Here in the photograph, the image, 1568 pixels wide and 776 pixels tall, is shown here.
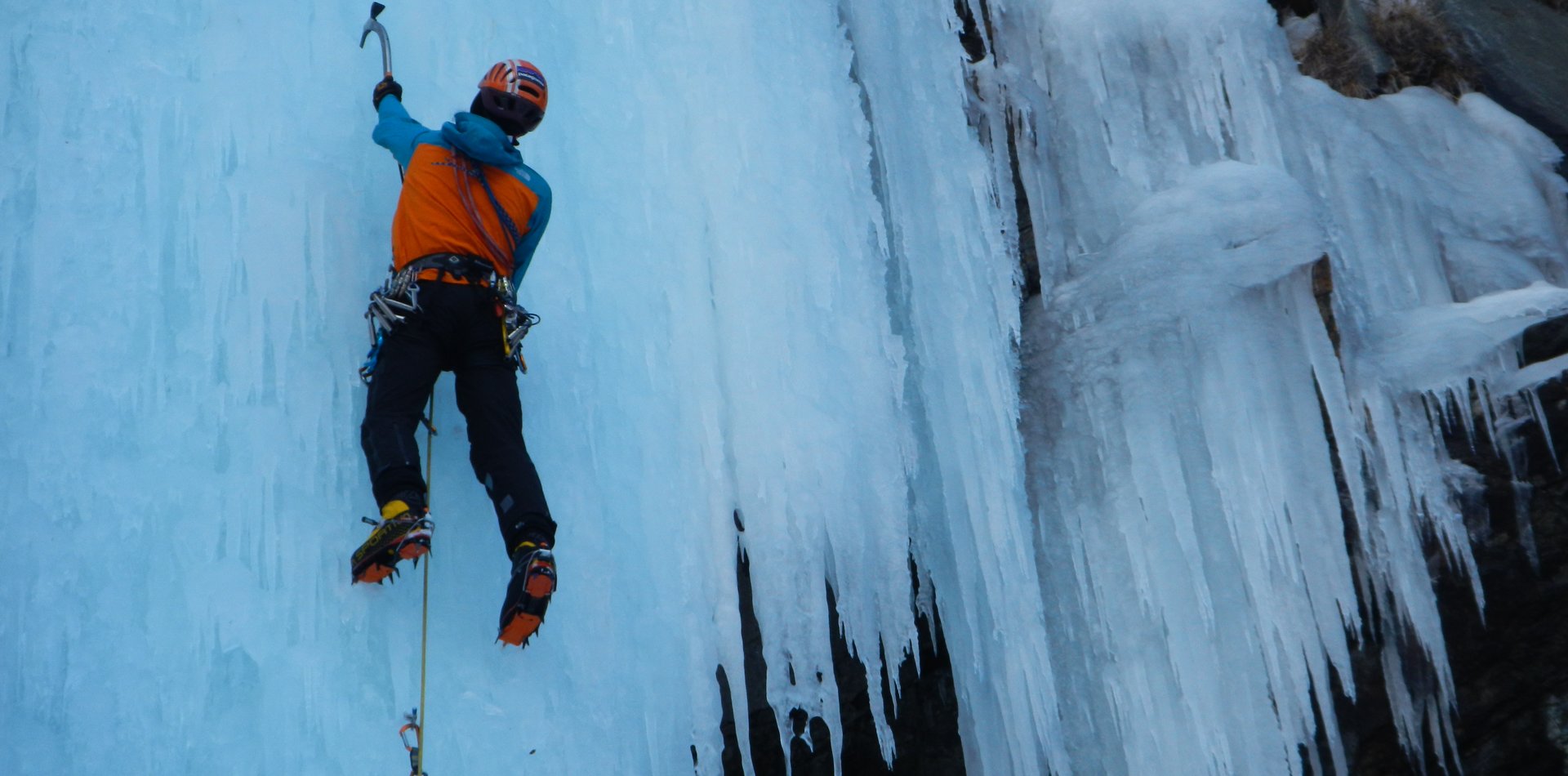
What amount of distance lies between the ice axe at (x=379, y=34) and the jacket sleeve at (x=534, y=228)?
55cm

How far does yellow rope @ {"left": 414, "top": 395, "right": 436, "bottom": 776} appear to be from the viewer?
10.6 feet

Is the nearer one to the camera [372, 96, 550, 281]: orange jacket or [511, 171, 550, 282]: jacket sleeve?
[372, 96, 550, 281]: orange jacket

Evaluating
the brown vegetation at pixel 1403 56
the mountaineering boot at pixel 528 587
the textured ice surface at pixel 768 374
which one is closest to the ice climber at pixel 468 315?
the mountaineering boot at pixel 528 587

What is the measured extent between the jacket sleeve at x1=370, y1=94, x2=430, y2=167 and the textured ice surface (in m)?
0.22

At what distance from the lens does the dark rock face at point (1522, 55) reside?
5695 mm

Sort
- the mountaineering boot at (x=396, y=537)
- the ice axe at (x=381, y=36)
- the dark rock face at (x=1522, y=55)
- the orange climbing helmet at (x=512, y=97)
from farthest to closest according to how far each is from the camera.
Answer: the dark rock face at (x=1522, y=55) → the ice axe at (x=381, y=36) → the orange climbing helmet at (x=512, y=97) → the mountaineering boot at (x=396, y=537)

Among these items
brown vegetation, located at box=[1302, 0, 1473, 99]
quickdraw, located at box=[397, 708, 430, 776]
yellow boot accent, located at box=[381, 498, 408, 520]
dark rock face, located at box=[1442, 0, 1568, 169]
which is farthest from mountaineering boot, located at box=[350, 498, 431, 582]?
dark rock face, located at box=[1442, 0, 1568, 169]

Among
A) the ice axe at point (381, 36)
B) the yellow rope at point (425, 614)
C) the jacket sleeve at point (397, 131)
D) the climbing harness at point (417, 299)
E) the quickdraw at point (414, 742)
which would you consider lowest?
the quickdraw at point (414, 742)

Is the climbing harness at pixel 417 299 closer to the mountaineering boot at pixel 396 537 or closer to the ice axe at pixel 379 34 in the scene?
the mountaineering boot at pixel 396 537

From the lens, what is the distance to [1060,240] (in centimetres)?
557

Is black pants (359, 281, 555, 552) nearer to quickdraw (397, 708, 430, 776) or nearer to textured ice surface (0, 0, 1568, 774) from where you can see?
textured ice surface (0, 0, 1568, 774)

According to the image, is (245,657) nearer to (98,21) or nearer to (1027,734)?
(98,21)

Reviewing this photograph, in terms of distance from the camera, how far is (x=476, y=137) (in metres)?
3.52

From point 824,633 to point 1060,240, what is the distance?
7.12ft
